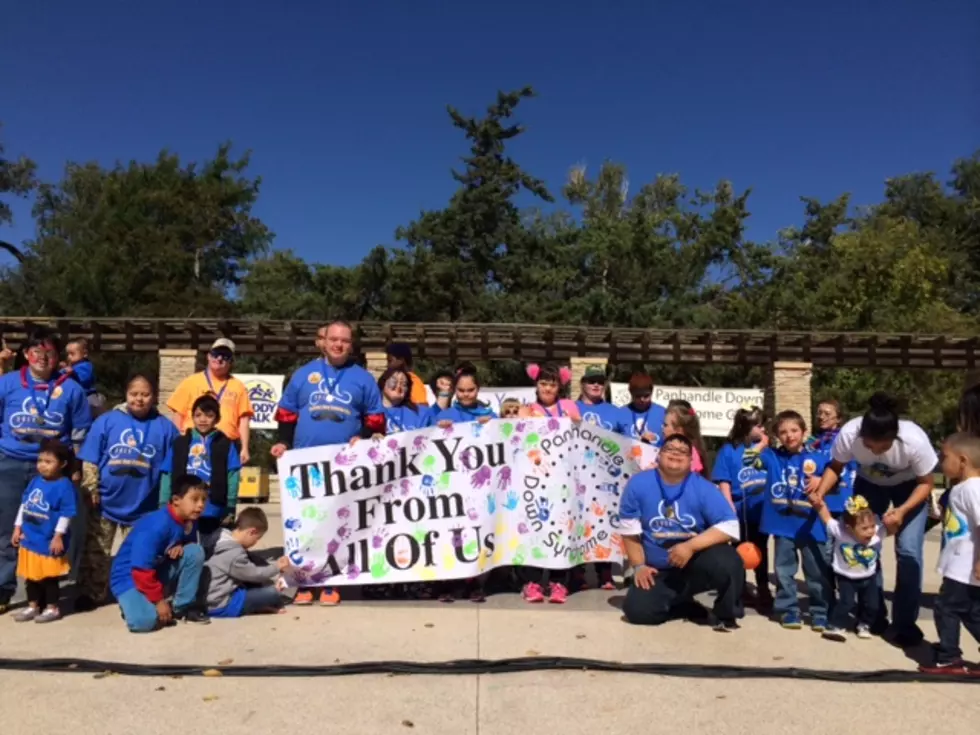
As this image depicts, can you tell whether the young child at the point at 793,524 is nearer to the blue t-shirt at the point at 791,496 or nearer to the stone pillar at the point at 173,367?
the blue t-shirt at the point at 791,496

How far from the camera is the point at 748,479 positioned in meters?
5.50

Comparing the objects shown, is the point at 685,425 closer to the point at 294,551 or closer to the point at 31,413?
the point at 294,551

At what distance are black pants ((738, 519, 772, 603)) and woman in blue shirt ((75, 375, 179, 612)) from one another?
13.5ft

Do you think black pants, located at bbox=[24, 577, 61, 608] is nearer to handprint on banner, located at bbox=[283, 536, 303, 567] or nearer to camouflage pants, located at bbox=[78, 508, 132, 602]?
camouflage pants, located at bbox=[78, 508, 132, 602]

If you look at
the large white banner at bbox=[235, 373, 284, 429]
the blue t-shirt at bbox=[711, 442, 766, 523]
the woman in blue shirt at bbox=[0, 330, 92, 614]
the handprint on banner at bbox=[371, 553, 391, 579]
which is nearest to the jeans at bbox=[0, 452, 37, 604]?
the woman in blue shirt at bbox=[0, 330, 92, 614]

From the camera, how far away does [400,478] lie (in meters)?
5.36

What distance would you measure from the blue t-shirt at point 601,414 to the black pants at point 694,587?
4.66ft

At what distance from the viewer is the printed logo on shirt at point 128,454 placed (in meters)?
4.91

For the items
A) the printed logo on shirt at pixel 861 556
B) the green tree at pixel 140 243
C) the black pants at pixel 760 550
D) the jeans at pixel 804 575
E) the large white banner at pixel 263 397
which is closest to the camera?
the printed logo on shirt at pixel 861 556

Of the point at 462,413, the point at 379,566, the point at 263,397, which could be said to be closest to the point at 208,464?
the point at 379,566

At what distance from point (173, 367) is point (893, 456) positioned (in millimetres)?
15067

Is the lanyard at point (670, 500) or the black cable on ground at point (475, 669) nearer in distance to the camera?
the black cable on ground at point (475, 669)

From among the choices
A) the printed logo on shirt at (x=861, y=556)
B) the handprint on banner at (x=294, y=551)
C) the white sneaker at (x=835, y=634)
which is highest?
the printed logo on shirt at (x=861, y=556)

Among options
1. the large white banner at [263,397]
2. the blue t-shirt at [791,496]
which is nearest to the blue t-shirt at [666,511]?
the blue t-shirt at [791,496]
